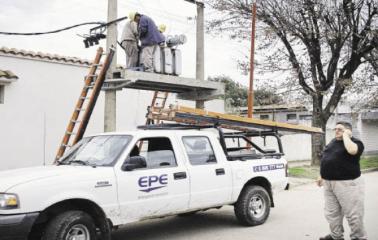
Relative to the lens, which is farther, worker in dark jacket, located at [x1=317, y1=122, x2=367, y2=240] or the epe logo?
the epe logo

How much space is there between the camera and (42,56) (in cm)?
1180

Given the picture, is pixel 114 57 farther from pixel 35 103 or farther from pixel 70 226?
pixel 70 226

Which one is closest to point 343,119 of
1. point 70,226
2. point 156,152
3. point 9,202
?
point 156,152

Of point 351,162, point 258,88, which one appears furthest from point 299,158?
point 351,162

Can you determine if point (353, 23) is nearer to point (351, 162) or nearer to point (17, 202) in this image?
point (351, 162)

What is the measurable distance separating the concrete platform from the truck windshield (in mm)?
2795

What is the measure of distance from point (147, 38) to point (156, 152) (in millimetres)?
4136

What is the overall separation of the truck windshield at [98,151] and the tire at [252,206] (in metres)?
2.43

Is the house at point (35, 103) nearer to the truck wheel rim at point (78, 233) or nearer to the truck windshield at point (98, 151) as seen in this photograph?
the truck windshield at point (98, 151)

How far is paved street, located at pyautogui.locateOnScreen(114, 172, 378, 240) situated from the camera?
299 inches

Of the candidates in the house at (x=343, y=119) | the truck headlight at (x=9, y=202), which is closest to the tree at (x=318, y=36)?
the house at (x=343, y=119)

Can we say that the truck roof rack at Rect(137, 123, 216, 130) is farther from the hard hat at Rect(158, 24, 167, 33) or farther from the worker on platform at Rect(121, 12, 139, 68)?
the hard hat at Rect(158, 24, 167, 33)

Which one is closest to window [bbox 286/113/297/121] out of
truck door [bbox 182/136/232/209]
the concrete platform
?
the concrete platform

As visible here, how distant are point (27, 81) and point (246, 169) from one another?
6158 mm
